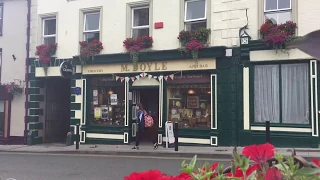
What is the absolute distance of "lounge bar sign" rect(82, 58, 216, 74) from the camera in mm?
12676

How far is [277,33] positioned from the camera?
11188 mm

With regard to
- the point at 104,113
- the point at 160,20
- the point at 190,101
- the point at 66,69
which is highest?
the point at 160,20

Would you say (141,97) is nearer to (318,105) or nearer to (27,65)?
(27,65)

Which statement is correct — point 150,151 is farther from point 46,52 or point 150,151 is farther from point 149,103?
point 46,52

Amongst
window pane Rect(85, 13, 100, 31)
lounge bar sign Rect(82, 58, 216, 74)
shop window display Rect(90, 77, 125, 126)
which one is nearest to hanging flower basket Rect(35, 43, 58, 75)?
window pane Rect(85, 13, 100, 31)

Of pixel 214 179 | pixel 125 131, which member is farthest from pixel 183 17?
pixel 214 179

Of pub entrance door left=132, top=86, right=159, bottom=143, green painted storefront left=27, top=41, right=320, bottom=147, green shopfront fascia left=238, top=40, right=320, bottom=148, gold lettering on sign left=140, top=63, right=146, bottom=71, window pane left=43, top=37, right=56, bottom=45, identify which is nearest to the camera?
green shopfront fascia left=238, top=40, right=320, bottom=148

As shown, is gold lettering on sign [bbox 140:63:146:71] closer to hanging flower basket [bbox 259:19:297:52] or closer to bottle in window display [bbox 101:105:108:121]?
bottle in window display [bbox 101:105:108:121]

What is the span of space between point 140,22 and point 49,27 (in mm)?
5030

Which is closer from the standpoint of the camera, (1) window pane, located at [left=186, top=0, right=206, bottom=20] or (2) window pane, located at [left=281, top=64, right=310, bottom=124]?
(2) window pane, located at [left=281, top=64, right=310, bottom=124]

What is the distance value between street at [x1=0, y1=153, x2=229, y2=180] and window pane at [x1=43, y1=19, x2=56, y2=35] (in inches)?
275

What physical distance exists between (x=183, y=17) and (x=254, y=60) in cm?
340

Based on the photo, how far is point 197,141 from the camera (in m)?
12.8

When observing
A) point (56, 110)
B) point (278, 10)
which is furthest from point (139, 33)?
point (56, 110)
